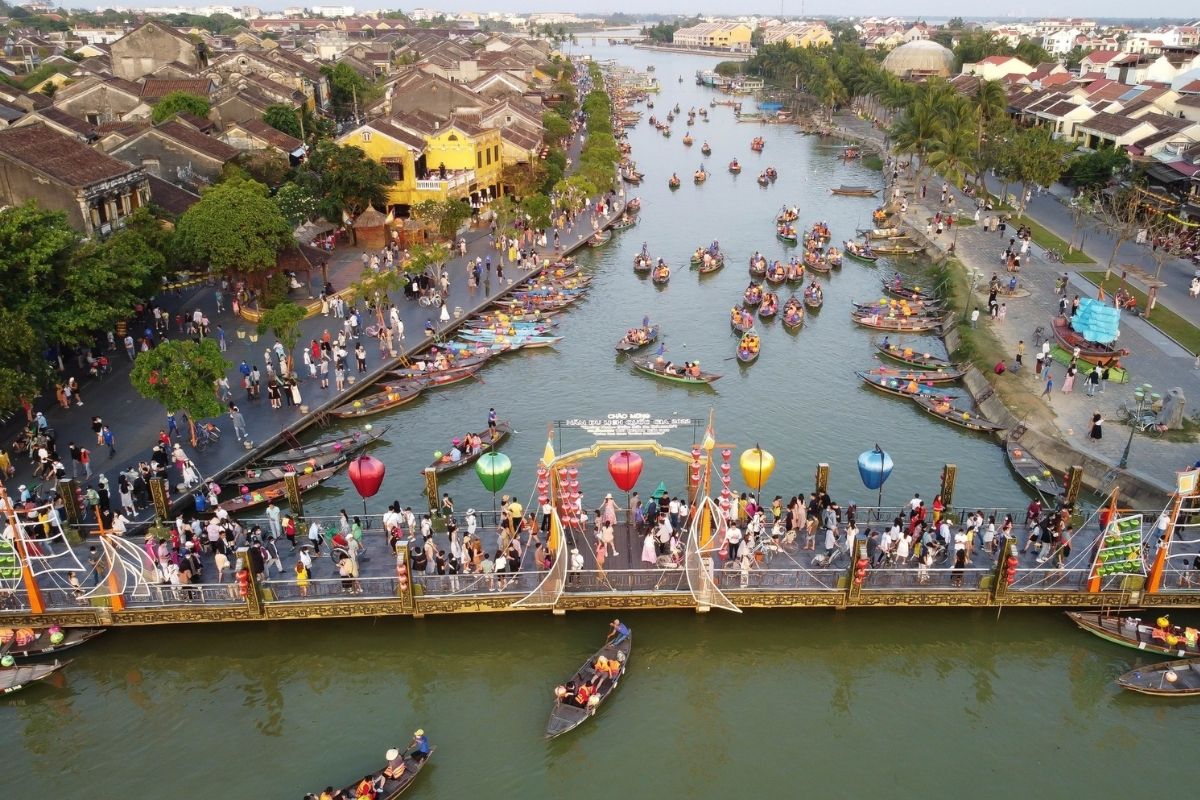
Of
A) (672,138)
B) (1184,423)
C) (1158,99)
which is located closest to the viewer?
(1184,423)

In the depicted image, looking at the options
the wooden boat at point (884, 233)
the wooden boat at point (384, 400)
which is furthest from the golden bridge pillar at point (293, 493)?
the wooden boat at point (884, 233)

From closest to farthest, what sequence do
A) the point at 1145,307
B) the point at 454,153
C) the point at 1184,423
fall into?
1. the point at 1184,423
2. the point at 1145,307
3. the point at 454,153

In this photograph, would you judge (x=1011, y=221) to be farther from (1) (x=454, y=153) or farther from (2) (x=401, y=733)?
(2) (x=401, y=733)

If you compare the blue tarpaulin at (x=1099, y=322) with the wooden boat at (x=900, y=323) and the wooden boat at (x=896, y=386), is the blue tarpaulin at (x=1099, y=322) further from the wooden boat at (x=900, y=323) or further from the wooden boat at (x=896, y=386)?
the wooden boat at (x=900, y=323)

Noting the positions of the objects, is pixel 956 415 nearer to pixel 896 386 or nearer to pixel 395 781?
pixel 896 386

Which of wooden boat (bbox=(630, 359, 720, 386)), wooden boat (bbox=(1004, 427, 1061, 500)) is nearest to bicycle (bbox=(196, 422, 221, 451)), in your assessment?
wooden boat (bbox=(630, 359, 720, 386))

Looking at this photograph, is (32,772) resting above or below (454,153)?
below

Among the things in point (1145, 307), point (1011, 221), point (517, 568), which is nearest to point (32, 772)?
point (517, 568)
